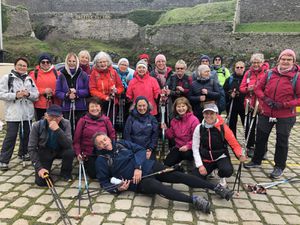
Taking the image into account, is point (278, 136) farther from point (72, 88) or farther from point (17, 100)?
point (17, 100)

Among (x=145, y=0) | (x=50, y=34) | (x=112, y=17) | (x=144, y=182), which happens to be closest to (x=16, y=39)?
(x=50, y=34)

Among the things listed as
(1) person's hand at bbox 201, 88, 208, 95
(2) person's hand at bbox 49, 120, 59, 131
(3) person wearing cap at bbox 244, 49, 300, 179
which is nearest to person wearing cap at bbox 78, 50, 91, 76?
(2) person's hand at bbox 49, 120, 59, 131

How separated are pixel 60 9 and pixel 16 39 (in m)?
10.5

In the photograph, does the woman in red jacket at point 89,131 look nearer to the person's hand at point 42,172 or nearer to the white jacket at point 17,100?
the person's hand at point 42,172

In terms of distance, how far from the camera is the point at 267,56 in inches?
939

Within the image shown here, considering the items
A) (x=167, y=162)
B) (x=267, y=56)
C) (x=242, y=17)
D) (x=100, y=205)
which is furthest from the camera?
(x=242, y=17)

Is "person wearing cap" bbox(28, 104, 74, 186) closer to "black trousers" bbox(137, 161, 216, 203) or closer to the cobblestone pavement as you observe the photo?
the cobblestone pavement

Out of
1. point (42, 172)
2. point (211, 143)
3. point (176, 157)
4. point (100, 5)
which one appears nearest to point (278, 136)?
point (211, 143)

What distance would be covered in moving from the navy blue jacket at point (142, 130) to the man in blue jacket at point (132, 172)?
48 cm

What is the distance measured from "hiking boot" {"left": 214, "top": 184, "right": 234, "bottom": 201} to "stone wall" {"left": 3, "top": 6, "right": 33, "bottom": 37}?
29.7 m

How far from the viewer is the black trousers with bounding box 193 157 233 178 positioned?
474cm

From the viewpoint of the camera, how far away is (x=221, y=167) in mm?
4789

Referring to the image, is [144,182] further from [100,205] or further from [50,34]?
[50,34]

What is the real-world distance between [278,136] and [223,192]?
5.46 ft
